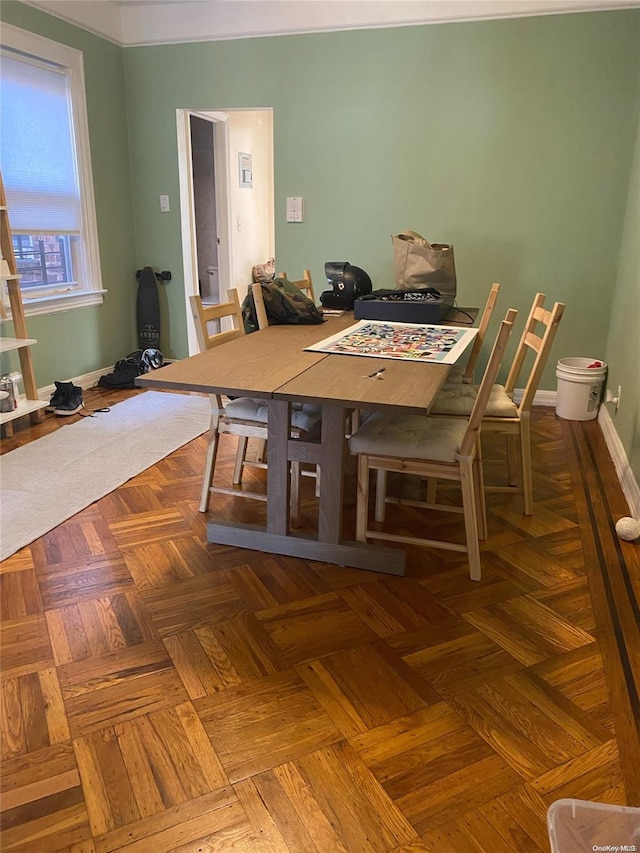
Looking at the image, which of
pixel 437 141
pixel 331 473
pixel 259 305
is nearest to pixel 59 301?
pixel 259 305

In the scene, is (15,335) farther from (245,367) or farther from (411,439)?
(411,439)

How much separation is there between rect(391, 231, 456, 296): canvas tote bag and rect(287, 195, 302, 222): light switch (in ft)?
4.23

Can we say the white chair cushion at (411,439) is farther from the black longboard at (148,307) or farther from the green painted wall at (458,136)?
the black longboard at (148,307)

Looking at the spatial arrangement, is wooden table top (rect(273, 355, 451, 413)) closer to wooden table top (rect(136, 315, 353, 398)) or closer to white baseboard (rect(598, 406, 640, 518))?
wooden table top (rect(136, 315, 353, 398))

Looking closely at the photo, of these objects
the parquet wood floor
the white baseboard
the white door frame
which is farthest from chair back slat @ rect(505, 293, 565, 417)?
the white door frame

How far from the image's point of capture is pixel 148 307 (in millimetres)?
4699

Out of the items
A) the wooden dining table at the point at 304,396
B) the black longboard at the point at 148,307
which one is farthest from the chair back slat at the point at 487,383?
the black longboard at the point at 148,307

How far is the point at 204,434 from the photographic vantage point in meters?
3.38

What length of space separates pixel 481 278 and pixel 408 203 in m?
0.67

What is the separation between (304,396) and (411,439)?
0.48 meters

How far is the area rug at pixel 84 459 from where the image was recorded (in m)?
2.43

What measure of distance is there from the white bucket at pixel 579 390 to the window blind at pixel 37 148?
3253mm

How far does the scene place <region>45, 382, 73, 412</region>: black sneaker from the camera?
372cm

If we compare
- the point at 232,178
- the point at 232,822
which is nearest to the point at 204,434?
the point at 232,822
